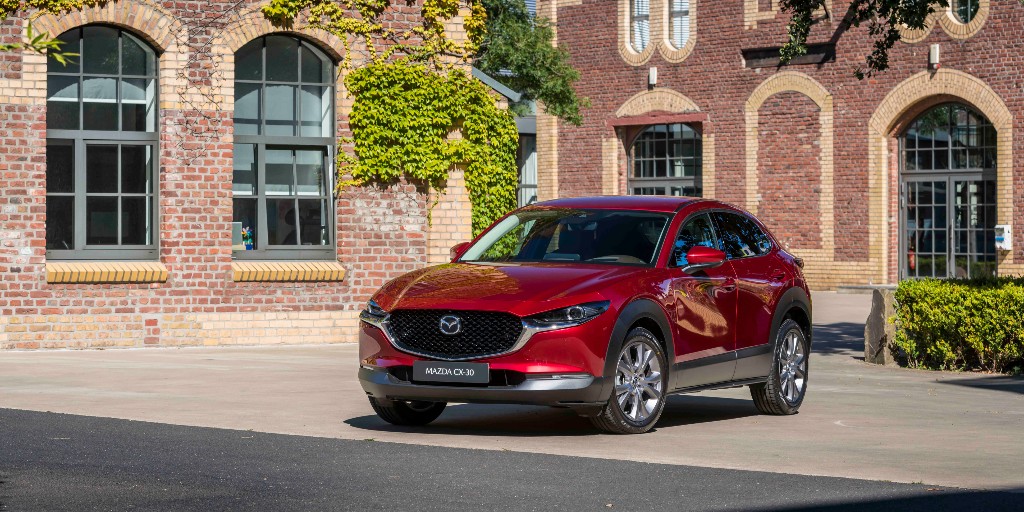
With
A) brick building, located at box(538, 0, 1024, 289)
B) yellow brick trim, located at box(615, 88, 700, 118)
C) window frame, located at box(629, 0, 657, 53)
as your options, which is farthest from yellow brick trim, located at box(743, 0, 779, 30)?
window frame, located at box(629, 0, 657, 53)

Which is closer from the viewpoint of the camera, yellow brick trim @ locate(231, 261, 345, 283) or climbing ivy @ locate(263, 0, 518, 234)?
yellow brick trim @ locate(231, 261, 345, 283)

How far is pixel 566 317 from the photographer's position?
9.57 meters

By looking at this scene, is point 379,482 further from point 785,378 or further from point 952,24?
point 952,24

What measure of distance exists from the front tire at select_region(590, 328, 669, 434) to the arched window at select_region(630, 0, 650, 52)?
25496 mm

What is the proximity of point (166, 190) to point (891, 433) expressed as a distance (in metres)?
10.4

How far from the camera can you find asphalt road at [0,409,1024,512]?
23.6ft

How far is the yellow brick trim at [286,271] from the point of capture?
60.9 feet

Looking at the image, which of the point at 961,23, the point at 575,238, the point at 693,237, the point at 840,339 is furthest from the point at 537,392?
the point at 961,23

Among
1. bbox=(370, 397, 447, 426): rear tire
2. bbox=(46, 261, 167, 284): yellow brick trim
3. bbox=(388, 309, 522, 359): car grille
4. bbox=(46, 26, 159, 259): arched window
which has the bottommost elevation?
bbox=(370, 397, 447, 426): rear tire

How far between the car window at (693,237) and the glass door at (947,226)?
20131mm

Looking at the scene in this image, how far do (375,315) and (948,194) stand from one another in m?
23.0

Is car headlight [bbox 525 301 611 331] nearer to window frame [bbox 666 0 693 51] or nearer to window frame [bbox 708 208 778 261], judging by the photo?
window frame [bbox 708 208 778 261]

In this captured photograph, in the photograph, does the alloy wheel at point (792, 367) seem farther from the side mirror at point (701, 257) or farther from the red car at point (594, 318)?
the side mirror at point (701, 257)

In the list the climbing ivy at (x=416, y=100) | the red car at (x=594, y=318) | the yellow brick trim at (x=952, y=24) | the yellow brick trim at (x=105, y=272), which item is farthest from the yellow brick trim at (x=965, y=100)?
the red car at (x=594, y=318)
